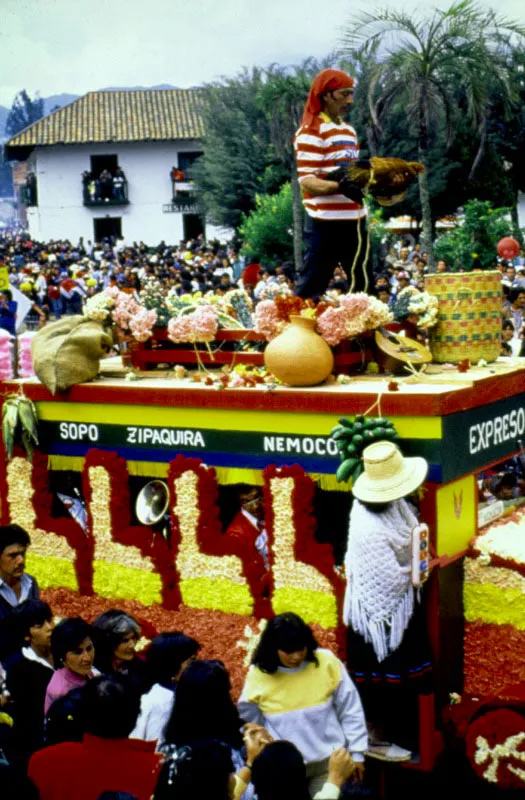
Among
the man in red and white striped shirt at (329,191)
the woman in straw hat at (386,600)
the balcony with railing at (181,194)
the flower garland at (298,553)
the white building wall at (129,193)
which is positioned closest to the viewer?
the woman in straw hat at (386,600)

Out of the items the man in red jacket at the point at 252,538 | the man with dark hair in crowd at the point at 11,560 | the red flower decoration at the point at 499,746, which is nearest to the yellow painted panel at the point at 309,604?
the man in red jacket at the point at 252,538

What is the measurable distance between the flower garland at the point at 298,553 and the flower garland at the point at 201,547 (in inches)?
12.5

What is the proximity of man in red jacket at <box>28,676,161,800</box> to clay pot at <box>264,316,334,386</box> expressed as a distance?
2333 mm

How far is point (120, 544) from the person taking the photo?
6.75 meters

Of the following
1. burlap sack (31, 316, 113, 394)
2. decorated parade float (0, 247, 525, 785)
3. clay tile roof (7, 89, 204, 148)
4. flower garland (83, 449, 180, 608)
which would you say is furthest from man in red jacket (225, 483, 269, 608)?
clay tile roof (7, 89, 204, 148)

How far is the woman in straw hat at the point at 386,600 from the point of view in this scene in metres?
5.28

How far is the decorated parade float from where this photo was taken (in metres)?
5.63

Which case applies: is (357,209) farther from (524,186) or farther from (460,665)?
(524,186)

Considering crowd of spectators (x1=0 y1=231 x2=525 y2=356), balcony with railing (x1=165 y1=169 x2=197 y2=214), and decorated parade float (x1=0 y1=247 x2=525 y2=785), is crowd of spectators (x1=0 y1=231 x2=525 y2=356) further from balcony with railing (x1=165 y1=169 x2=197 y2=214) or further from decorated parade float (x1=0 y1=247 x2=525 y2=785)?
balcony with railing (x1=165 y1=169 x2=197 y2=214)

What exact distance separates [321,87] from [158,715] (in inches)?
152

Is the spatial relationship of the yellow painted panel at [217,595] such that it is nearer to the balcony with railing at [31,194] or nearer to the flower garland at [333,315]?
the flower garland at [333,315]

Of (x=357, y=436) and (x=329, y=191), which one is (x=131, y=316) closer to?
(x=329, y=191)

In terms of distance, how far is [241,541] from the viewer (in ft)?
20.9

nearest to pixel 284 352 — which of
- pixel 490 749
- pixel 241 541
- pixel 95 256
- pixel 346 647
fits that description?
pixel 241 541
